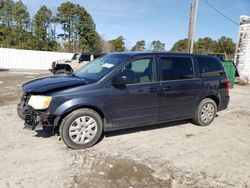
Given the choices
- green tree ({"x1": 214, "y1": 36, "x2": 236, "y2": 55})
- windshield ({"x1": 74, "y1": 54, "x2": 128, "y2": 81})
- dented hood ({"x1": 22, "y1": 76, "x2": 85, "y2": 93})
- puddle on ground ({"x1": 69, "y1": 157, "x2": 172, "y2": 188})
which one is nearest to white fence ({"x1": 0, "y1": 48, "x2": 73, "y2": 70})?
windshield ({"x1": 74, "y1": 54, "x2": 128, "y2": 81})

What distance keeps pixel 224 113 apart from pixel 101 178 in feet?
17.6

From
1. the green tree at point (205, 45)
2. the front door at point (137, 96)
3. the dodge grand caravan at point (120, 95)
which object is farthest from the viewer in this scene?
the green tree at point (205, 45)

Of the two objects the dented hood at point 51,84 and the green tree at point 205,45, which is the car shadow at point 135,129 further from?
the green tree at point 205,45

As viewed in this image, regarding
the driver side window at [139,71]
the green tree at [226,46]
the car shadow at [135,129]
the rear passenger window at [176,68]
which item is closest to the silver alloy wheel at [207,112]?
the car shadow at [135,129]

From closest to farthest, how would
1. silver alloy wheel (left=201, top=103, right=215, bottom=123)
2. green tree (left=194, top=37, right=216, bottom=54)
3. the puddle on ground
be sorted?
1. the puddle on ground
2. silver alloy wheel (left=201, top=103, right=215, bottom=123)
3. green tree (left=194, top=37, right=216, bottom=54)

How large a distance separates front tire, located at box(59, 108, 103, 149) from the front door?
0.37 m

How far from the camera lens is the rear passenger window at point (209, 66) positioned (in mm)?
5883

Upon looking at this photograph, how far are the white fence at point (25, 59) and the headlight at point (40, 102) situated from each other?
76.5 ft

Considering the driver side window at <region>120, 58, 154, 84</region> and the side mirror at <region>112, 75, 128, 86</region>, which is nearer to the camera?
the side mirror at <region>112, 75, 128, 86</region>

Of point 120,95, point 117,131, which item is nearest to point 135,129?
point 117,131

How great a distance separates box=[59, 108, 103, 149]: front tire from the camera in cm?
429

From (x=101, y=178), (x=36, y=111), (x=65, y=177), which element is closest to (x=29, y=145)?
(x=36, y=111)

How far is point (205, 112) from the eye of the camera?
19.9 feet

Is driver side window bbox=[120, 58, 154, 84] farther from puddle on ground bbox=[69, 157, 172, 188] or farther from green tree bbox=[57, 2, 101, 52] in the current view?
green tree bbox=[57, 2, 101, 52]
